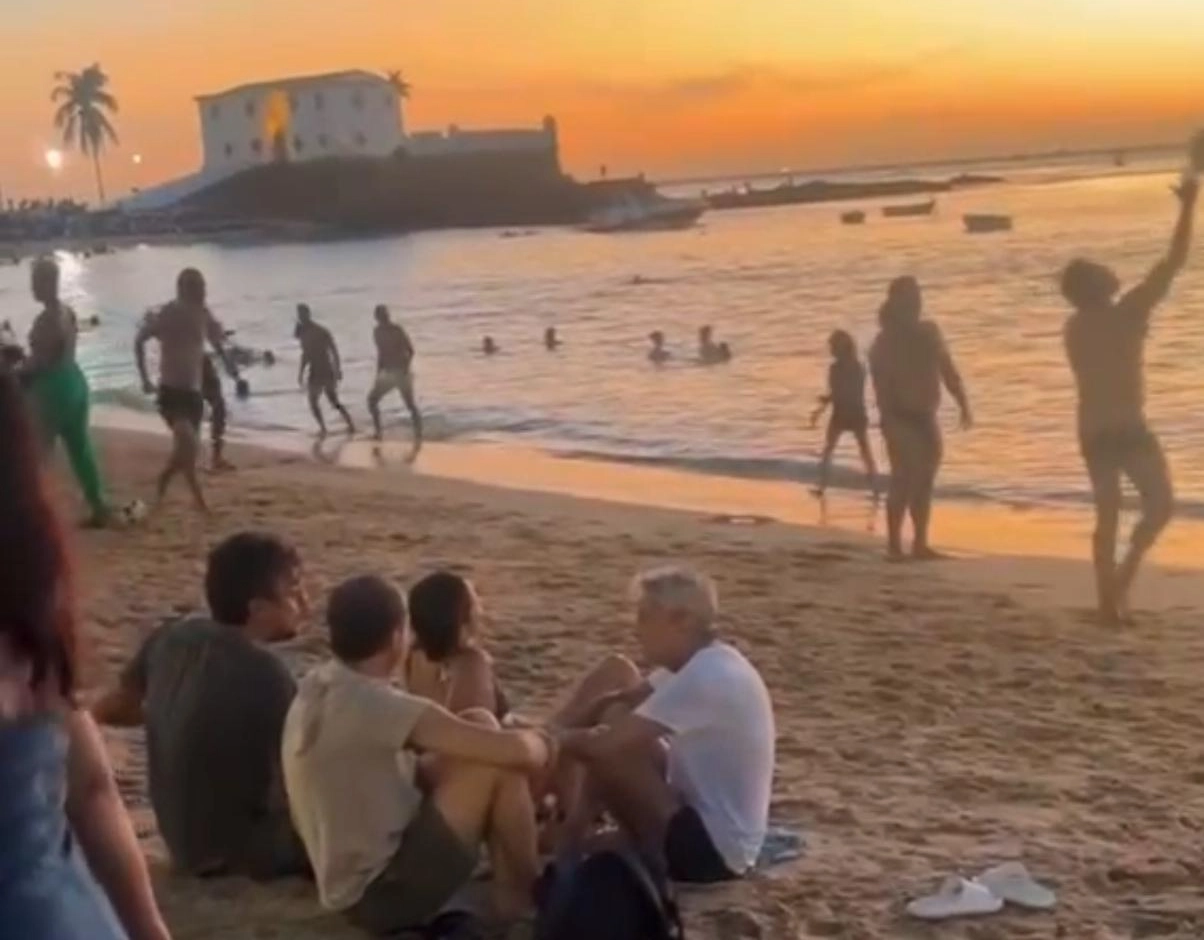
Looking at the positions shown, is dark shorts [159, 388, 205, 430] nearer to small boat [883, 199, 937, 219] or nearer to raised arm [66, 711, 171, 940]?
raised arm [66, 711, 171, 940]

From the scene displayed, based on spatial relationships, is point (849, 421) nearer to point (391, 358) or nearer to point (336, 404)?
point (391, 358)

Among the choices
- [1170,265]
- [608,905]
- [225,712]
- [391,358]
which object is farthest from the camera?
[391,358]

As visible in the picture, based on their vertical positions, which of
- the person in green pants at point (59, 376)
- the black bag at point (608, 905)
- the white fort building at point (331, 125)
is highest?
the white fort building at point (331, 125)

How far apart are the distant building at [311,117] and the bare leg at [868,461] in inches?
3752

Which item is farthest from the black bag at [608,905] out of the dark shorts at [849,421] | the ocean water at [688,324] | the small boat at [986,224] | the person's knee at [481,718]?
the small boat at [986,224]

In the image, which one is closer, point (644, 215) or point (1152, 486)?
point (1152, 486)

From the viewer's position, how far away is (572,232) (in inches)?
4112

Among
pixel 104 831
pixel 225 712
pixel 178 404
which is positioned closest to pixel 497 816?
pixel 225 712

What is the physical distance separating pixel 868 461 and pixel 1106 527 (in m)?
5.17

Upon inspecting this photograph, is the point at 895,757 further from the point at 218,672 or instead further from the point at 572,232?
the point at 572,232

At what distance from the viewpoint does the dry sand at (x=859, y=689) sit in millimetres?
4895

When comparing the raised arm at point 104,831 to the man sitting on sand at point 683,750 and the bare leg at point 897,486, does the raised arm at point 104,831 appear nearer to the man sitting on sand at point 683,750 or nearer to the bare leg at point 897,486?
the man sitting on sand at point 683,750

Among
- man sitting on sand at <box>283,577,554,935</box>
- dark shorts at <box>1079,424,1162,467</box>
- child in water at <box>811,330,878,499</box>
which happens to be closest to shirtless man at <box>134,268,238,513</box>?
child in water at <box>811,330,878,499</box>

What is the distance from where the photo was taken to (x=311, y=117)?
Result: 108 meters
